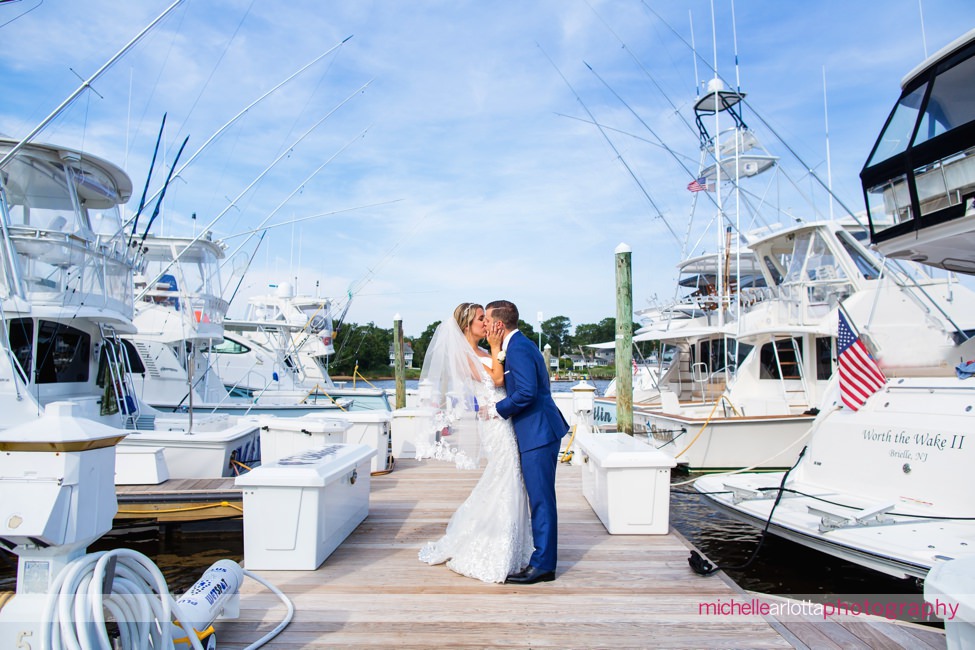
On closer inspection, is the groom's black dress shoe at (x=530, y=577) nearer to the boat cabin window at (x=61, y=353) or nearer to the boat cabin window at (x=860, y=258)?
the boat cabin window at (x=61, y=353)

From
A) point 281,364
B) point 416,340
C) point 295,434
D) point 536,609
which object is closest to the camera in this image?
point 536,609

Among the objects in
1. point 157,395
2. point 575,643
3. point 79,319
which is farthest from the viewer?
point 157,395

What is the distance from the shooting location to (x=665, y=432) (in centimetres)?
1264

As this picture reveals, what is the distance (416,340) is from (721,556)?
6039 cm

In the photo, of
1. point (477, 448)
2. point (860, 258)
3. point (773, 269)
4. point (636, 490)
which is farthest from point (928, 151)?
point (773, 269)

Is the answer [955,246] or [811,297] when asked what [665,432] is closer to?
[811,297]

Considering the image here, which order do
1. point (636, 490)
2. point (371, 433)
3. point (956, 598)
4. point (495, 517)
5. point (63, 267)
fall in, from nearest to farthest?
1. point (956, 598)
2. point (495, 517)
3. point (636, 490)
4. point (371, 433)
5. point (63, 267)

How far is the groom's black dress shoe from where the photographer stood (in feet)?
12.3

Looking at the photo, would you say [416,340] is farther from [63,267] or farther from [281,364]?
[63,267]

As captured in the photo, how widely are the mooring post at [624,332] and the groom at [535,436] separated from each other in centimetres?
442

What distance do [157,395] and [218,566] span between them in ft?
48.2

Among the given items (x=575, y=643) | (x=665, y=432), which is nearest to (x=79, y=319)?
(x=575, y=643)

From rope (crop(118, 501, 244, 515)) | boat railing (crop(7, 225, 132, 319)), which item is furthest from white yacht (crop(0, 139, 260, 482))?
rope (crop(118, 501, 244, 515))

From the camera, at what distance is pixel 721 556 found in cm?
795
